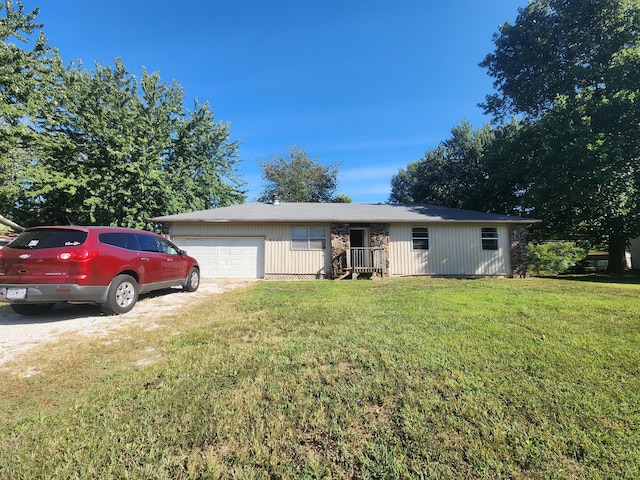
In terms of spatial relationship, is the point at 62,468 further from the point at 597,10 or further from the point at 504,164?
the point at 597,10

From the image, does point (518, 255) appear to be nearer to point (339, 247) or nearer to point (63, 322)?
point (339, 247)

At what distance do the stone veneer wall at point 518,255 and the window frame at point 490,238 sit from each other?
636 mm

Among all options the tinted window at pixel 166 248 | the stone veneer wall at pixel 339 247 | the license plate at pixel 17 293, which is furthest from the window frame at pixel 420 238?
the license plate at pixel 17 293

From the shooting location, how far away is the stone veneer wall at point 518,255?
12383 millimetres

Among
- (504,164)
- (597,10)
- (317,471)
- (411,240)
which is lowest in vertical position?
(317,471)

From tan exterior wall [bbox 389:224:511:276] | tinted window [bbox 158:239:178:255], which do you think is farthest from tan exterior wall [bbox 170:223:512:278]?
tinted window [bbox 158:239:178:255]

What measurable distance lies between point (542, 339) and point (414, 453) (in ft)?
9.78

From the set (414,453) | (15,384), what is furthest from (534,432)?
(15,384)

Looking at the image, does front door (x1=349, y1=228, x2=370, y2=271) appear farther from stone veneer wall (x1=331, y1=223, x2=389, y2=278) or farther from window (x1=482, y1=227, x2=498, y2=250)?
window (x1=482, y1=227, x2=498, y2=250)

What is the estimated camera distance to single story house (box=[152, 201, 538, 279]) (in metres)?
12.0

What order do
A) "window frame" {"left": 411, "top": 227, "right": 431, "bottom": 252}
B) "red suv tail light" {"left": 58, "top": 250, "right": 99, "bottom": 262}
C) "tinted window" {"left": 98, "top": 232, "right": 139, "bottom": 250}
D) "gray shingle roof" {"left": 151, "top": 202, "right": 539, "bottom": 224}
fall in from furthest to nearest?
"window frame" {"left": 411, "top": 227, "right": 431, "bottom": 252} → "gray shingle roof" {"left": 151, "top": 202, "right": 539, "bottom": 224} → "tinted window" {"left": 98, "top": 232, "right": 139, "bottom": 250} → "red suv tail light" {"left": 58, "top": 250, "right": 99, "bottom": 262}

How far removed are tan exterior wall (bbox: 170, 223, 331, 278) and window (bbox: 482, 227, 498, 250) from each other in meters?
6.85

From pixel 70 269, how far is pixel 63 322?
0.93 meters

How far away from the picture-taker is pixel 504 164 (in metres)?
17.3
